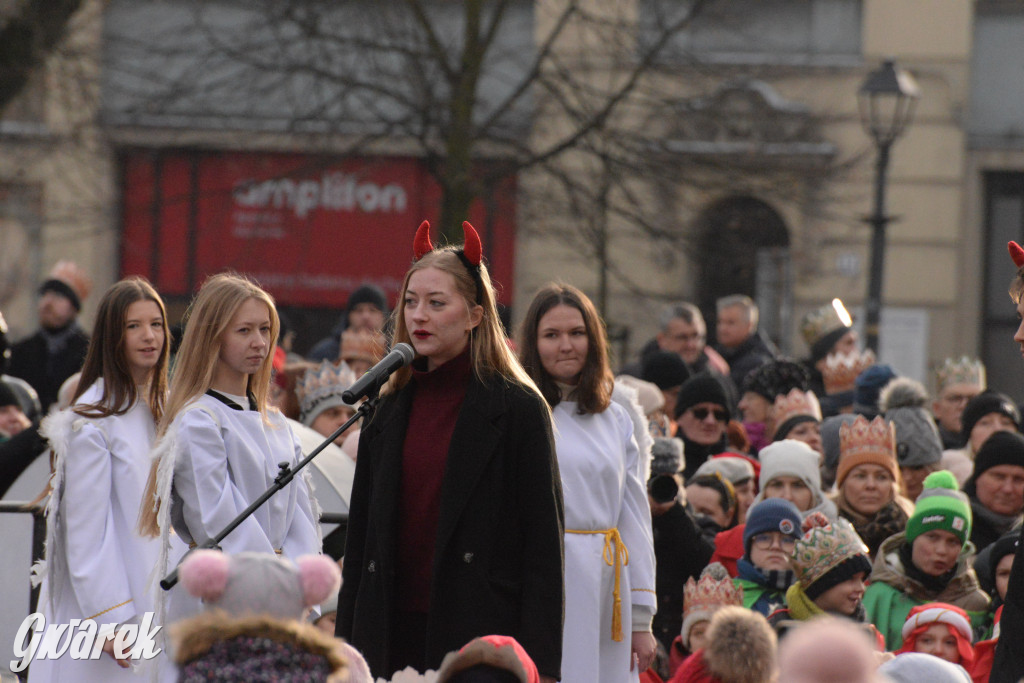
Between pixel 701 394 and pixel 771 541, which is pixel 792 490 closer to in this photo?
pixel 771 541

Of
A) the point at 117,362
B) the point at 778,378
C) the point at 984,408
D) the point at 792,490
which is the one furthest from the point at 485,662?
the point at 778,378

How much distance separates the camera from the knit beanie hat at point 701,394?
844cm

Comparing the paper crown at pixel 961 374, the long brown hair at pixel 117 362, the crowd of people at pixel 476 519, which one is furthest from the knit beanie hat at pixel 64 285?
the paper crown at pixel 961 374

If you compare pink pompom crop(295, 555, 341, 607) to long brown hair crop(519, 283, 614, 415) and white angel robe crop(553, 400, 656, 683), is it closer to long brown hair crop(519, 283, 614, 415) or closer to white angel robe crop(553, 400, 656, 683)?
white angel robe crop(553, 400, 656, 683)

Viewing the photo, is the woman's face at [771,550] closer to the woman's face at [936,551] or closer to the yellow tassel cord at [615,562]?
the woman's face at [936,551]

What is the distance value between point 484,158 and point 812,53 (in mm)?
6318

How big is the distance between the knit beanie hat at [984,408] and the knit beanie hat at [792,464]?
1.77m

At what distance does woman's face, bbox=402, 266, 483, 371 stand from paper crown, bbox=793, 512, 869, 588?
2.03 meters

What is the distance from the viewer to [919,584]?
643 centimetres

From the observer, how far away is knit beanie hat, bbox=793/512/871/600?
569cm

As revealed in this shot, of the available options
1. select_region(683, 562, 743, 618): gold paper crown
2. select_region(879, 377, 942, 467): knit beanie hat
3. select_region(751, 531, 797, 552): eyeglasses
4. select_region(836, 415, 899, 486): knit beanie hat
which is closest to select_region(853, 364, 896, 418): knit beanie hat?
select_region(879, 377, 942, 467): knit beanie hat

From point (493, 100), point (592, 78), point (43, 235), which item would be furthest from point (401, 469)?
point (43, 235)

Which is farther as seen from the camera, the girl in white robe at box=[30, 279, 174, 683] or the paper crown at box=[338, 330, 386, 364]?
the paper crown at box=[338, 330, 386, 364]

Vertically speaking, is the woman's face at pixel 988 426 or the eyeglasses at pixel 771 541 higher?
the woman's face at pixel 988 426
